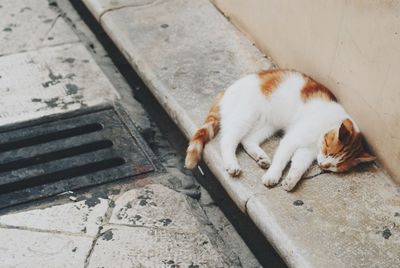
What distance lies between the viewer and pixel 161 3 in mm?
3920

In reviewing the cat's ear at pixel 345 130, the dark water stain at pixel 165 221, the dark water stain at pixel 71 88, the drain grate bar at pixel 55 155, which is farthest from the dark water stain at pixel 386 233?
the dark water stain at pixel 71 88

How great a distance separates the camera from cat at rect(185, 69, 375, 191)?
8.54 feet

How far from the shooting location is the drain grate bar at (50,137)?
2979mm

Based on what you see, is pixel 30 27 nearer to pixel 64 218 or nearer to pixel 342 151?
pixel 64 218

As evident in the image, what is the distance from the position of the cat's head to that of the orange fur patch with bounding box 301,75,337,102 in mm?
227

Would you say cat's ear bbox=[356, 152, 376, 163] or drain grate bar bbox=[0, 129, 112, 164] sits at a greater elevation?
drain grate bar bbox=[0, 129, 112, 164]

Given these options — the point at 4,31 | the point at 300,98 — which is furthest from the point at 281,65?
the point at 4,31

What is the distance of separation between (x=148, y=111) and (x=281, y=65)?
0.81 m

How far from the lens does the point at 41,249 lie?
241 centimetres

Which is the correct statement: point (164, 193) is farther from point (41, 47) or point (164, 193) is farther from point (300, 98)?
point (41, 47)

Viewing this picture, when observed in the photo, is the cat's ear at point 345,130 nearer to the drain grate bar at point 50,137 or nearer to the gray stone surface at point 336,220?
the gray stone surface at point 336,220

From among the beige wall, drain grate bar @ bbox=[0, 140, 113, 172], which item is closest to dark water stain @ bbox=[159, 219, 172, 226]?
drain grate bar @ bbox=[0, 140, 113, 172]

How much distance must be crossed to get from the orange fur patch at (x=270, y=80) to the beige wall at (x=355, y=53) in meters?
0.24

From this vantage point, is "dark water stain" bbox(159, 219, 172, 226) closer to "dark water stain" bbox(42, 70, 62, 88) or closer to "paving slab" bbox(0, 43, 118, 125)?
"paving slab" bbox(0, 43, 118, 125)
